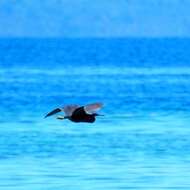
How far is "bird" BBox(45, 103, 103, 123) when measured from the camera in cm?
1463

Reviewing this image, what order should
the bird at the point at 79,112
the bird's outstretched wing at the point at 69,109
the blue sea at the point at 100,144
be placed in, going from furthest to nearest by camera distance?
the blue sea at the point at 100,144 → the bird's outstretched wing at the point at 69,109 → the bird at the point at 79,112

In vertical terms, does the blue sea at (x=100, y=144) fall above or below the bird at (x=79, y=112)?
above

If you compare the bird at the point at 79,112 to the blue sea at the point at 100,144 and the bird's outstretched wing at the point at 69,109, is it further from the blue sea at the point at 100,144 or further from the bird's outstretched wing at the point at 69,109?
the blue sea at the point at 100,144

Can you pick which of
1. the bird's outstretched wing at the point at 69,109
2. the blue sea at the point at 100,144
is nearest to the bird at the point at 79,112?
the bird's outstretched wing at the point at 69,109

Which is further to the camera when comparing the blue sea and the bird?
the blue sea

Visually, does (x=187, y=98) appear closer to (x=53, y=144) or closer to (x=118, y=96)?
(x=118, y=96)

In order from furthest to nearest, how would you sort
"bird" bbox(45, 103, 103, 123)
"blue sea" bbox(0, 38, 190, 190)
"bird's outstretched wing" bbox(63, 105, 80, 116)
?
"blue sea" bbox(0, 38, 190, 190)
"bird's outstretched wing" bbox(63, 105, 80, 116)
"bird" bbox(45, 103, 103, 123)

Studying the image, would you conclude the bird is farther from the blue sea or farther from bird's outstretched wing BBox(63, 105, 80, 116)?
the blue sea

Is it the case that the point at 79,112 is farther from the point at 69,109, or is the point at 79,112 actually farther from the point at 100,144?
the point at 100,144

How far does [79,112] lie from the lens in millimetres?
15125

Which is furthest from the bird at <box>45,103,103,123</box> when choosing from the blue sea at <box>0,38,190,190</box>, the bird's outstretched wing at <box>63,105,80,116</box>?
the blue sea at <box>0,38,190,190</box>

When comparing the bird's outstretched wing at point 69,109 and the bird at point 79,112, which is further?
the bird's outstretched wing at point 69,109

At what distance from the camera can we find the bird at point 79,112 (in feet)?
48.0

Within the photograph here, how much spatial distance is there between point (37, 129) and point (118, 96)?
16211 millimetres
